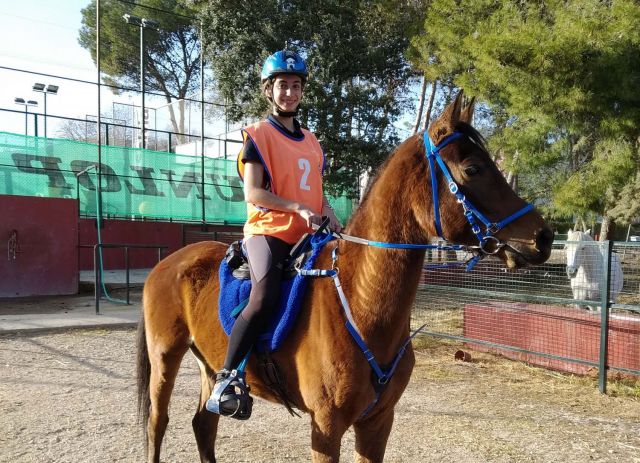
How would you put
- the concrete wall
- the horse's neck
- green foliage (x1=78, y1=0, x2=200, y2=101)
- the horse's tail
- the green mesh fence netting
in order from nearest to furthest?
the horse's neck
the horse's tail
the concrete wall
the green mesh fence netting
green foliage (x1=78, y1=0, x2=200, y2=101)

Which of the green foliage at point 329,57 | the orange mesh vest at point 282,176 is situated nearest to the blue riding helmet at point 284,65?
the orange mesh vest at point 282,176

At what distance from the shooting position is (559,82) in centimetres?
720

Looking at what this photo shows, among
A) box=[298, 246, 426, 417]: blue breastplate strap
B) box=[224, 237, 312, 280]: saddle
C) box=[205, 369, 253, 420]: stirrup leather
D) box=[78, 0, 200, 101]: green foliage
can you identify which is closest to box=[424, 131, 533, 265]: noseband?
box=[298, 246, 426, 417]: blue breastplate strap

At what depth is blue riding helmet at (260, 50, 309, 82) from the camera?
263 centimetres

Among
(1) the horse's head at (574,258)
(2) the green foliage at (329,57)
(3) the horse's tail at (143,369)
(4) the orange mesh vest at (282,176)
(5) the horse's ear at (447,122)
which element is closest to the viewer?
(5) the horse's ear at (447,122)

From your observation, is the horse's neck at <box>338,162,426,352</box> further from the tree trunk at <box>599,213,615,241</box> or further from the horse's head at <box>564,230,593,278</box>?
the tree trunk at <box>599,213,615,241</box>

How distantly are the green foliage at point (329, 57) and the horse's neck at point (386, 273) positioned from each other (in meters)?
13.3

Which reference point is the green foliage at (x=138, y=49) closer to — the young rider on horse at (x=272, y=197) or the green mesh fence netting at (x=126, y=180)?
the green mesh fence netting at (x=126, y=180)

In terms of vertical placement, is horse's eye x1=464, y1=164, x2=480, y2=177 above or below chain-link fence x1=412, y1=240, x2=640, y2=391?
above

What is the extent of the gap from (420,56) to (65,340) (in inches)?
471

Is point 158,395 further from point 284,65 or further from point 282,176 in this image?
point 284,65

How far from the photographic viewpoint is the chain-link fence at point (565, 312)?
5.63 meters

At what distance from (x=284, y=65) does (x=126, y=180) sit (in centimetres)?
1407

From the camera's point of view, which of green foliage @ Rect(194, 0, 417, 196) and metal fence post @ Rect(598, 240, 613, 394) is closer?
metal fence post @ Rect(598, 240, 613, 394)
